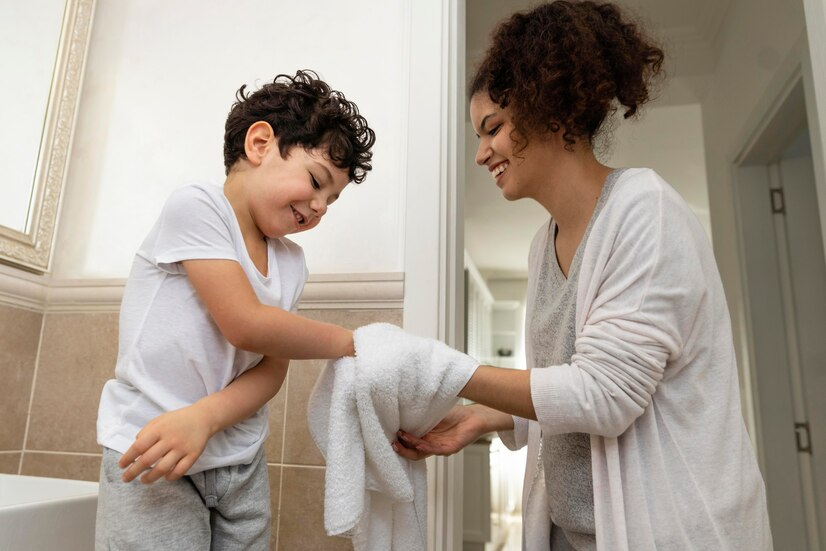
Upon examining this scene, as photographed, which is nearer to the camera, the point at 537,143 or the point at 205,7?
the point at 537,143

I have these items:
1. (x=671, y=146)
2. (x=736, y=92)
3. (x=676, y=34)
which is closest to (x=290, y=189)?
(x=736, y=92)

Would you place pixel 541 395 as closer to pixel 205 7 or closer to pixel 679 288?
pixel 679 288

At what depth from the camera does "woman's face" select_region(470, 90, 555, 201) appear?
1.01 meters

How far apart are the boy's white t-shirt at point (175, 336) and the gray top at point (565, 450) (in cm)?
47

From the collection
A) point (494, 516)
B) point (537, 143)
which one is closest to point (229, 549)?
point (537, 143)

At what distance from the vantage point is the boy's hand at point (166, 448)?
69cm

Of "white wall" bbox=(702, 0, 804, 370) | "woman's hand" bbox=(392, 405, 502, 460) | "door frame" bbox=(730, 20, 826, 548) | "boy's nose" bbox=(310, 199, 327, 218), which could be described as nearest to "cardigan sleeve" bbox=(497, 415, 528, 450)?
"woman's hand" bbox=(392, 405, 502, 460)

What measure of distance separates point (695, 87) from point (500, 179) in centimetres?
225

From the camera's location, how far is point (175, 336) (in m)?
0.80

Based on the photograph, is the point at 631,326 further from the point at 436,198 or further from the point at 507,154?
the point at 436,198

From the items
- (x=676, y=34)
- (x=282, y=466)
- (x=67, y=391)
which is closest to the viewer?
(x=282, y=466)

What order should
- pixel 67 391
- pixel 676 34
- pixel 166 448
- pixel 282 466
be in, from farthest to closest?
Answer: pixel 676 34, pixel 67 391, pixel 282 466, pixel 166 448

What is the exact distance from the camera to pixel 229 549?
2.72ft

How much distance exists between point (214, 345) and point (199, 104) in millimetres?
874
